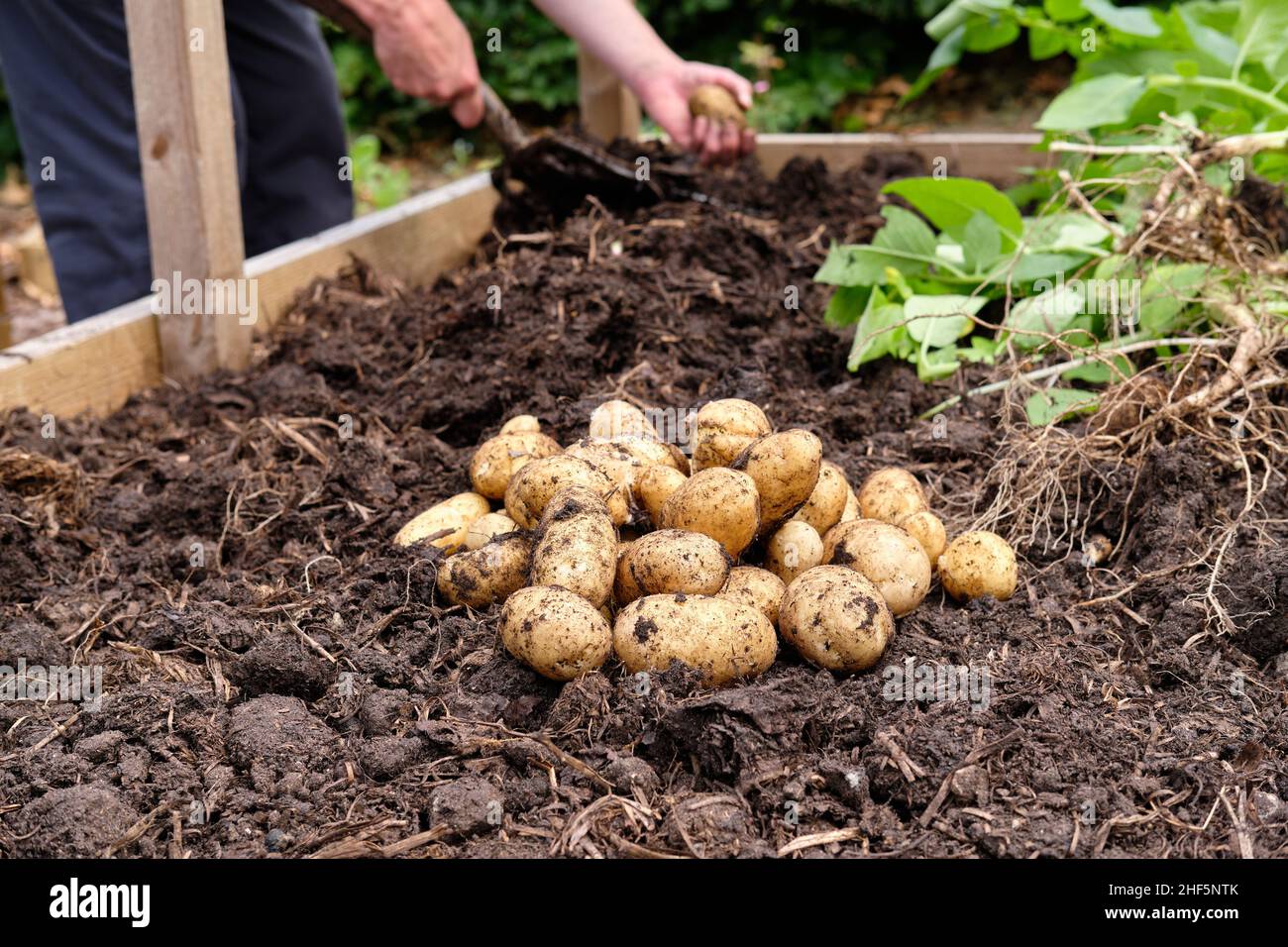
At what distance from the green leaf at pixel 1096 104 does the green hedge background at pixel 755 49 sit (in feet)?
14.9

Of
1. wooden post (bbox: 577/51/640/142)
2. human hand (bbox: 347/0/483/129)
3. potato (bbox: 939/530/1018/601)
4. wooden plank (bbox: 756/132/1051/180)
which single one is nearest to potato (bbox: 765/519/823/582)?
potato (bbox: 939/530/1018/601)

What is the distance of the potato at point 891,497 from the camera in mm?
2299

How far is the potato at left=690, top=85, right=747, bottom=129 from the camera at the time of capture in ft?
14.2

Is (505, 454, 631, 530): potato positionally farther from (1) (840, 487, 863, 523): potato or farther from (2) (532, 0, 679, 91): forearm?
(2) (532, 0, 679, 91): forearm

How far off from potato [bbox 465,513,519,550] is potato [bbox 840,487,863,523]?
64 centimetres

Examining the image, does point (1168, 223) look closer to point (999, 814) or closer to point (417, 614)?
point (999, 814)

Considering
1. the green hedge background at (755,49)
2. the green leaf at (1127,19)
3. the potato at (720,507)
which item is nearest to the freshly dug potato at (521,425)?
the potato at (720,507)

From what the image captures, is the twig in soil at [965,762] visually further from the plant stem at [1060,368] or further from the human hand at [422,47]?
the human hand at [422,47]

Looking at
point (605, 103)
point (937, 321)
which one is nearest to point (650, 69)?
point (605, 103)

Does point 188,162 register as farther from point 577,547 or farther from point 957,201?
point 957,201

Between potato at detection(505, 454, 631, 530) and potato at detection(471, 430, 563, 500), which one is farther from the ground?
potato at detection(471, 430, 563, 500)

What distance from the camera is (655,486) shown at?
2186 mm

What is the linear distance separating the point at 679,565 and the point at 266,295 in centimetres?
221
